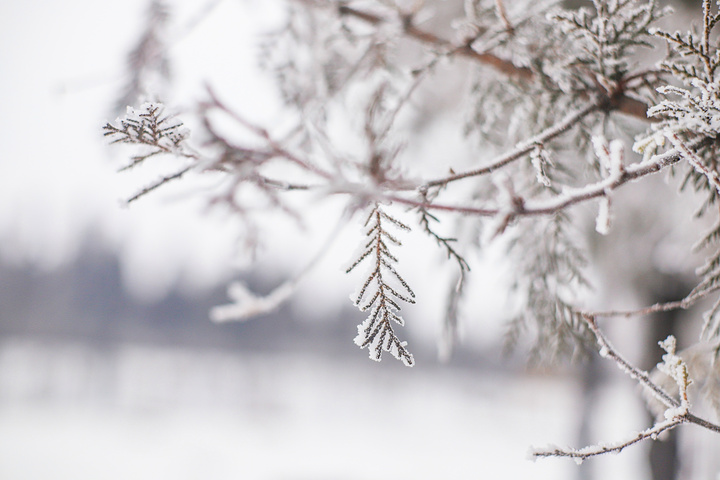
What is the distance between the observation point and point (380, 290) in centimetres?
92

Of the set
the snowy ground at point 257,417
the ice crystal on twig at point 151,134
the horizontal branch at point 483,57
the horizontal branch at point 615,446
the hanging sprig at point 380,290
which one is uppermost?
the horizontal branch at point 483,57

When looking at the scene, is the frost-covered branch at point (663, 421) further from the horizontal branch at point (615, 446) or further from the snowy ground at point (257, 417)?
the snowy ground at point (257, 417)

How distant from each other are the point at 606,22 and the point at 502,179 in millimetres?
710

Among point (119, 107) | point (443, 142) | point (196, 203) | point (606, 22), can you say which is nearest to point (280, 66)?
point (119, 107)

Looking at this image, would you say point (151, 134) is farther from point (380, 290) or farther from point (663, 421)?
point (663, 421)

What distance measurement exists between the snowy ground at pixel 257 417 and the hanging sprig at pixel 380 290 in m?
1.03

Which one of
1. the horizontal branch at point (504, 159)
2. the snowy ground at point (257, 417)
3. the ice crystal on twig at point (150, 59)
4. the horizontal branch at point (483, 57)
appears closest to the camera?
the horizontal branch at point (504, 159)

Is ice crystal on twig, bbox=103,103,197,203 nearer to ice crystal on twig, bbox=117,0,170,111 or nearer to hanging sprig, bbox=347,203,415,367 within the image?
hanging sprig, bbox=347,203,415,367

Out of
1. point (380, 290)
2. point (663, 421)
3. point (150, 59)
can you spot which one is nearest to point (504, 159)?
point (380, 290)

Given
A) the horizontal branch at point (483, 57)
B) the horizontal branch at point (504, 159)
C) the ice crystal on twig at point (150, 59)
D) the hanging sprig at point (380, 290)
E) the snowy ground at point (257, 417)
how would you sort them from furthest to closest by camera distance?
the snowy ground at point (257, 417), the ice crystal on twig at point (150, 59), the horizontal branch at point (483, 57), the horizontal branch at point (504, 159), the hanging sprig at point (380, 290)

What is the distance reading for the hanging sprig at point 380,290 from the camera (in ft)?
3.00

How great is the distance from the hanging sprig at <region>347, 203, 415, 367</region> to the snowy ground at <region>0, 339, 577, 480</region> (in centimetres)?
103

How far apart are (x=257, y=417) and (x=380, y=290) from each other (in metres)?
25.3

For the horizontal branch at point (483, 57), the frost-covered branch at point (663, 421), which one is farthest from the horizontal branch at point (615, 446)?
the horizontal branch at point (483, 57)
